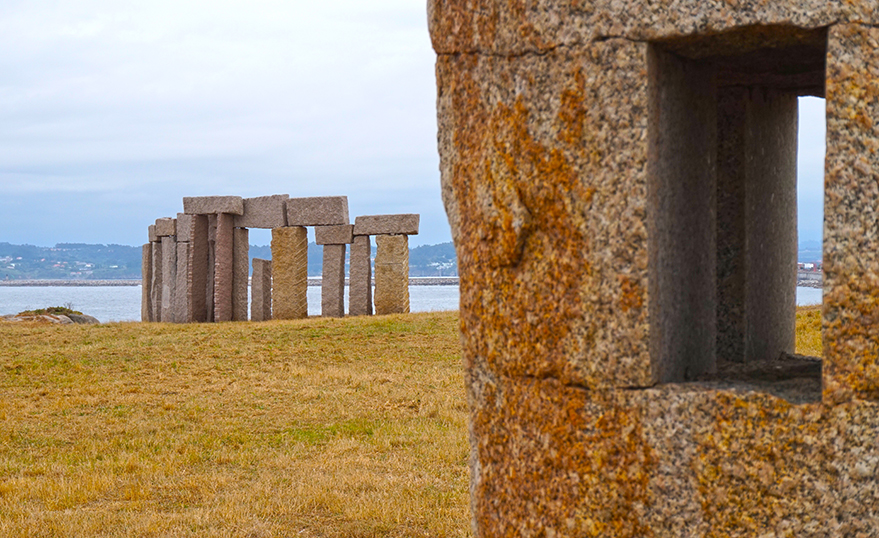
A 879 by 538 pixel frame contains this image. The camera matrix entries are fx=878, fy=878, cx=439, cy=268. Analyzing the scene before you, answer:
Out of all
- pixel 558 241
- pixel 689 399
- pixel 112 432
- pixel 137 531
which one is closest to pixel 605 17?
pixel 558 241

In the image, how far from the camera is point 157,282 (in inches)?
947

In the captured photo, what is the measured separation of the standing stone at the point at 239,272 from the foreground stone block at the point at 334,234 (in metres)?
1.81

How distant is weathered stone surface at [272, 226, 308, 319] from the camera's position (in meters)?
20.2

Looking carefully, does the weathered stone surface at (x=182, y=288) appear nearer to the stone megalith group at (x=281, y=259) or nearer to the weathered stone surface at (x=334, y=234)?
the stone megalith group at (x=281, y=259)

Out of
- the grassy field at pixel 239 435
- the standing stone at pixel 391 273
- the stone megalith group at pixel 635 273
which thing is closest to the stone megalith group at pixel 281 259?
the standing stone at pixel 391 273

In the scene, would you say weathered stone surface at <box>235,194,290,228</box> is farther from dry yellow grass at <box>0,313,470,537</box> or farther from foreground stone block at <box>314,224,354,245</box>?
dry yellow grass at <box>0,313,470,537</box>

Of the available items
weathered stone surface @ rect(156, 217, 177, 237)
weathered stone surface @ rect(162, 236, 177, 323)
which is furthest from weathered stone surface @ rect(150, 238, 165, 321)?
weathered stone surface @ rect(162, 236, 177, 323)

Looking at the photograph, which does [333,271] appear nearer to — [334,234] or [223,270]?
[334,234]

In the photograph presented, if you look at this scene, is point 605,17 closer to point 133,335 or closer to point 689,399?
point 689,399

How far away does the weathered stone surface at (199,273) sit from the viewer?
20.9 metres

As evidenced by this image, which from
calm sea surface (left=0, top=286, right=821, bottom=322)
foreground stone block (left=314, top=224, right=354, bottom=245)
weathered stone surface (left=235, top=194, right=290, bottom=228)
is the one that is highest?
weathered stone surface (left=235, top=194, right=290, bottom=228)

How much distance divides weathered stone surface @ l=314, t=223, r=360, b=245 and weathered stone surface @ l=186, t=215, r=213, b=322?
2822 millimetres

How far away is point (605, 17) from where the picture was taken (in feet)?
8.38

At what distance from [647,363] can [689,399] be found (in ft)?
0.51
